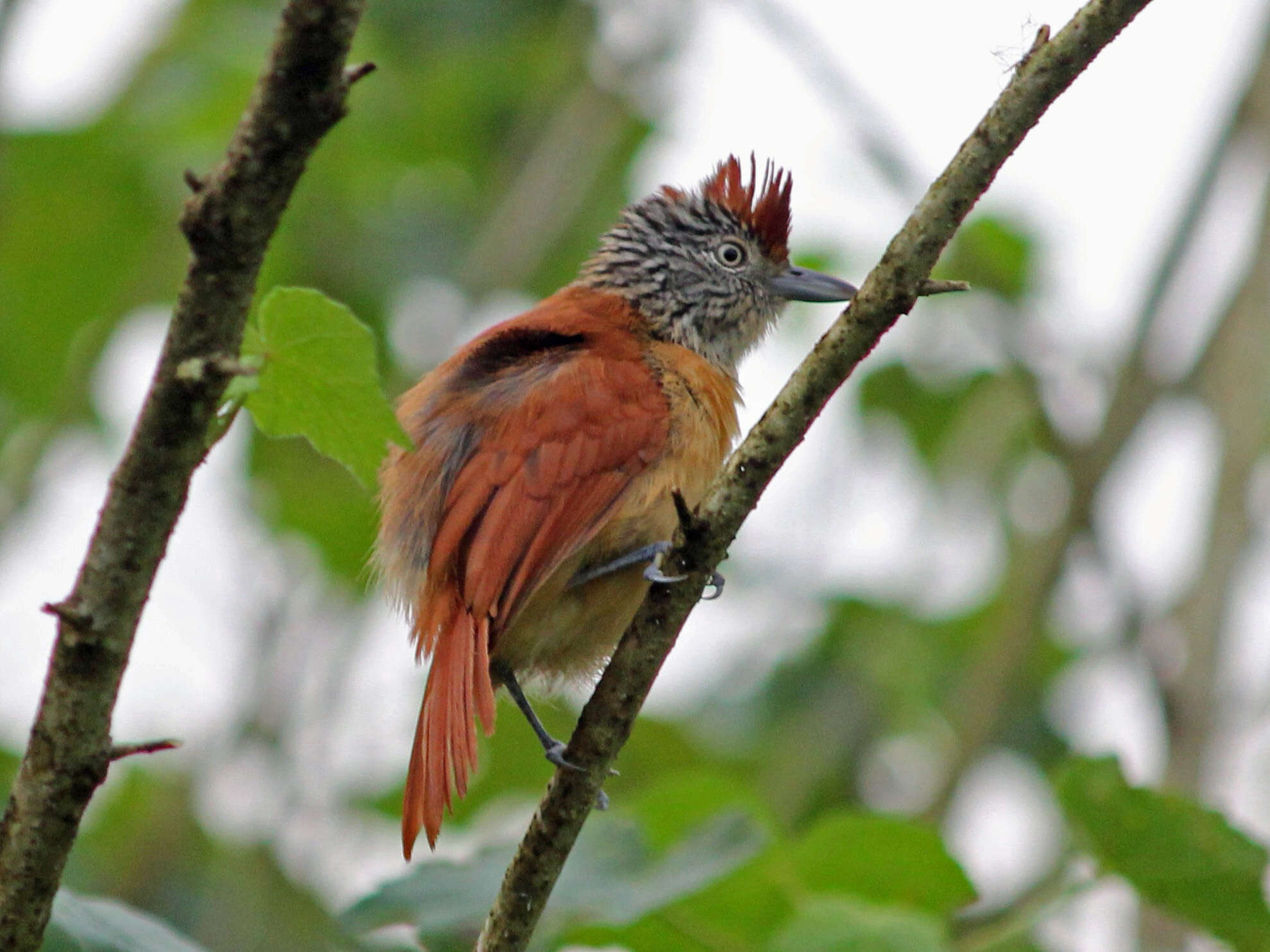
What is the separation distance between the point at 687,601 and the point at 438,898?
0.79 metres

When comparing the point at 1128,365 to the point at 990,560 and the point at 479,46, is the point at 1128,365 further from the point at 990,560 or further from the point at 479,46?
the point at 479,46

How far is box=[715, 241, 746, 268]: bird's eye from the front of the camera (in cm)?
482

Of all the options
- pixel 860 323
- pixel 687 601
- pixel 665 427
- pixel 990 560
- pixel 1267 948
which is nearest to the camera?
pixel 860 323

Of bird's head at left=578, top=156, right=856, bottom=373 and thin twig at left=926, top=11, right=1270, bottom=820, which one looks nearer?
bird's head at left=578, top=156, right=856, bottom=373

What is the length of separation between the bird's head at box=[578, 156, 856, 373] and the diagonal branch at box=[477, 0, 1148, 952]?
2134 millimetres

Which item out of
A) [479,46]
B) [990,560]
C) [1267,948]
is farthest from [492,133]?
[1267,948]

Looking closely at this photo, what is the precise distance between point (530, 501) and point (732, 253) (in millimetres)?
1802

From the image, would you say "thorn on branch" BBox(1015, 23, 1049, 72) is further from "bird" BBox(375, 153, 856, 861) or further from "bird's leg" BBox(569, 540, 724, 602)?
"bird's leg" BBox(569, 540, 724, 602)

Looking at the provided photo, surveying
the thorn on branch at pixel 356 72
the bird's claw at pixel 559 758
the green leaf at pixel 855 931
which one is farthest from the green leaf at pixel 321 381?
the green leaf at pixel 855 931

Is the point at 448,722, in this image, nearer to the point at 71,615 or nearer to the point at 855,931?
the point at 855,931

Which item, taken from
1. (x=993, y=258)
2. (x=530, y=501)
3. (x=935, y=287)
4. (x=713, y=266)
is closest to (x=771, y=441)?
(x=935, y=287)

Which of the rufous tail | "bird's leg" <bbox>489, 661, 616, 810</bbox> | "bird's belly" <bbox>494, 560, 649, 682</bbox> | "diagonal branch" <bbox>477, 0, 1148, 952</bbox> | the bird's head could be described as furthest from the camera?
the bird's head

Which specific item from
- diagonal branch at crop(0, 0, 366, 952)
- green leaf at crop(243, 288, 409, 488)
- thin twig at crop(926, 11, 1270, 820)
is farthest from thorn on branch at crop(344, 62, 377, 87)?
thin twig at crop(926, 11, 1270, 820)

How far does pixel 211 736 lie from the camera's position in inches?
198
